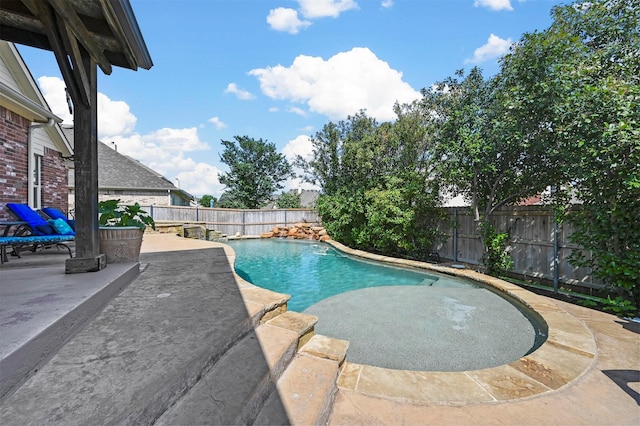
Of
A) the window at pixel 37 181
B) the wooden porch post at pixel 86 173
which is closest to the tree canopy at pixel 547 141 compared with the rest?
the wooden porch post at pixel 86 173

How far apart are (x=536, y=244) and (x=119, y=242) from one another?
7183mm

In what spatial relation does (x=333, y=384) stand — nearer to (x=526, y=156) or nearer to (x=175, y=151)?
(x=526, y=156)

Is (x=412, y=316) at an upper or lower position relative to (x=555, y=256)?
lower

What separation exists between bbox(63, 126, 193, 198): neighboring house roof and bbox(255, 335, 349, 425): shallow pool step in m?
17.4

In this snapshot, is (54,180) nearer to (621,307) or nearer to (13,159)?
(13,159)

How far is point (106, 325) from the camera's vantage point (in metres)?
2.05

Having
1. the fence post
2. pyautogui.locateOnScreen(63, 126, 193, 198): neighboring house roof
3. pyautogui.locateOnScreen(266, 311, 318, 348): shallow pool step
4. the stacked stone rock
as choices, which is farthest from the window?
pyautogui.locateOnScreen(63, 126, 193, 198): neighboring house roof

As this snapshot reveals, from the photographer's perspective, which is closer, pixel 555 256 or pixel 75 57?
pixel 75 57

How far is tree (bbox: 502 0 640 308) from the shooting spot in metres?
3.45

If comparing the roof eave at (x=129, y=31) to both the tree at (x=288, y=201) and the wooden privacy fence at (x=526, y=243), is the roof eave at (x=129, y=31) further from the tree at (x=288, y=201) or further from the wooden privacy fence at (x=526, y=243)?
the tree at (x=288, y=201)

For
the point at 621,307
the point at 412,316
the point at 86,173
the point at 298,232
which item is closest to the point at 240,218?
the point at 298,232

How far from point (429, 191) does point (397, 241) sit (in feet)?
5.60

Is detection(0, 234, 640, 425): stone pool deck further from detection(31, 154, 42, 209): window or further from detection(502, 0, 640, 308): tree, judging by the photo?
detection(31, 154, 42, 209): window

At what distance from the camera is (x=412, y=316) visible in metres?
4.04
